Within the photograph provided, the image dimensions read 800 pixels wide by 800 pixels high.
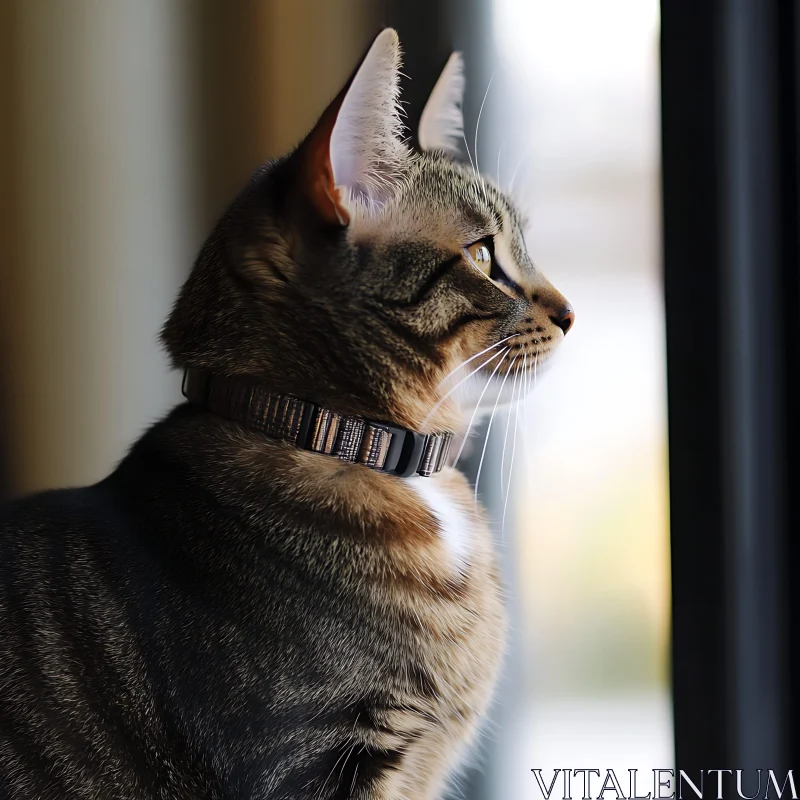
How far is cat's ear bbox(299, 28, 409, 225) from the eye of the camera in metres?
0.75

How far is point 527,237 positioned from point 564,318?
0.09 meters

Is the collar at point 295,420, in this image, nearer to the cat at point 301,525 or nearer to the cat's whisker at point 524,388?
the cat at point 301,525

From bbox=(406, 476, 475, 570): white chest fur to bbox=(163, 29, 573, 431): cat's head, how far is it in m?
0.06

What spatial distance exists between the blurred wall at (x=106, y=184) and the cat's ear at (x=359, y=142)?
0.13ft

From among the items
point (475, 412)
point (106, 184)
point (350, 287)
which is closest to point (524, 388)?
point (475, 412)

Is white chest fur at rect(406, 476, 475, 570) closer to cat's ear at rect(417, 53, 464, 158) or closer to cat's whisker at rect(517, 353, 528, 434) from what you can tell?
cat's whisker at rect(517, 353, 528, 434)

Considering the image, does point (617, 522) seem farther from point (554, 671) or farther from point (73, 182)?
point (73, 182)

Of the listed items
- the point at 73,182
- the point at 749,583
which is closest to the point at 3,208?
the point at 73,182

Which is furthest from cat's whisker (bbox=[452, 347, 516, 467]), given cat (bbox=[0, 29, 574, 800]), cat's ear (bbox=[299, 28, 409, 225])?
cat's ear (bbox=[299, 28, 409, 225])

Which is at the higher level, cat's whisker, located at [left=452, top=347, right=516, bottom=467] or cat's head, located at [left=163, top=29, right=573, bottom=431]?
cat's head, located at [left=163, top=29, right=573, bottom=431]

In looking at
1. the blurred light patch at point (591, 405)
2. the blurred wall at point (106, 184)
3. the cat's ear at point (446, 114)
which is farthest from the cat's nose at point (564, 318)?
the blurred wall at point (106, 184)

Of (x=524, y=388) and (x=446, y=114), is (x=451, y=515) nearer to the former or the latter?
(x=524, y=388)

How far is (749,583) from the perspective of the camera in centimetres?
91

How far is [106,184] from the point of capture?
30.7 inches
